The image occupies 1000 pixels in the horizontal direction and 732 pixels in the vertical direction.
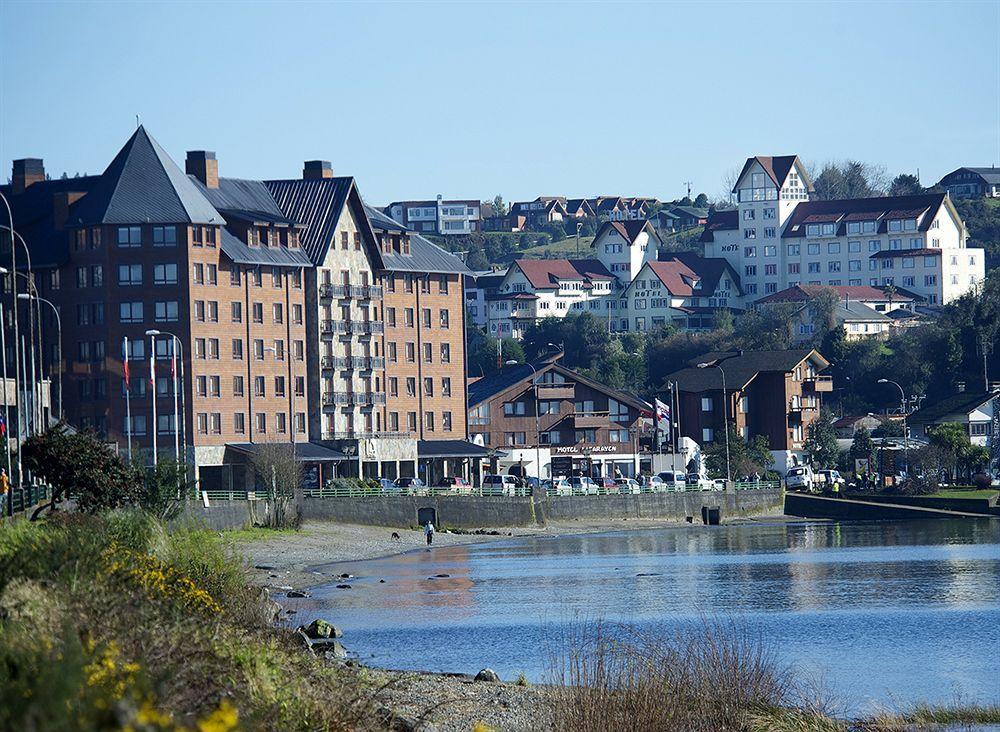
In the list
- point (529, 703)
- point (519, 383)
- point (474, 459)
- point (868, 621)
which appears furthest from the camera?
point (519, 383)

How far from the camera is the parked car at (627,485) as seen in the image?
12394 cm

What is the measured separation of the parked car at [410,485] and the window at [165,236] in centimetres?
2108

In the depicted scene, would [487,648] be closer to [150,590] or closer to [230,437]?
[150,590]

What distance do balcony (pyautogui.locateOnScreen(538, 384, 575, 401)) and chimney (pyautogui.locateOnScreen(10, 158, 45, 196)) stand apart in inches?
1650

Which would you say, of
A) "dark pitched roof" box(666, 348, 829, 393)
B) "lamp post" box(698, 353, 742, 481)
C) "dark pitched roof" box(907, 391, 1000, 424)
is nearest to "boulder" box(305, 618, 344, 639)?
"lamp post" box(698, 353, 742, 481)

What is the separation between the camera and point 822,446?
14975 centimetres

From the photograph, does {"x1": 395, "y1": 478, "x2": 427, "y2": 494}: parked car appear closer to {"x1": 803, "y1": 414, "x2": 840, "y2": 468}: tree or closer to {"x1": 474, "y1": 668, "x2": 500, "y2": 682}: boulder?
{"x1": 803, "y1": 414, "x2": 840, "y2": 468}: tree

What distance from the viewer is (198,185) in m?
120

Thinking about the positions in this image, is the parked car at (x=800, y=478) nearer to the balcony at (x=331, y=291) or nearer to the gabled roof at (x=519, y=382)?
the gabled roof at (x=519, y=382)

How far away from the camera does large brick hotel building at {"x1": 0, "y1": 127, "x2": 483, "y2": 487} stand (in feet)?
369

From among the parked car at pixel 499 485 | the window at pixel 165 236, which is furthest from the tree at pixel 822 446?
the window at pixel 165 236

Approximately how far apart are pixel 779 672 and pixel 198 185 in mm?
88184

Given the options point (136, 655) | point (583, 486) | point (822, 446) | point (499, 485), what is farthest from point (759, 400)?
point (136, 655)

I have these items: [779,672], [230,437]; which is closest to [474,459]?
[230,437]
